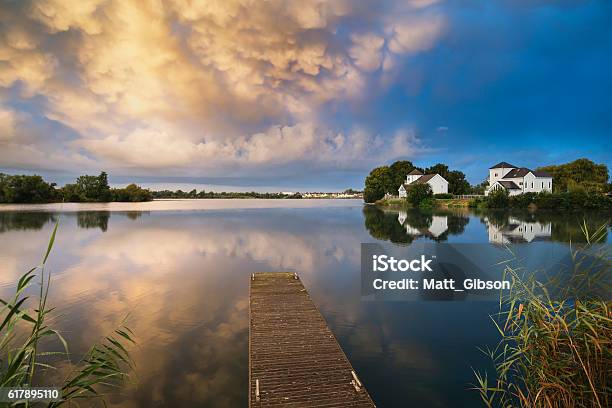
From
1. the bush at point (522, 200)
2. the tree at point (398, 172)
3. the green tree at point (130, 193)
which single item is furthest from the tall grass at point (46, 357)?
the green tree at point (130, 193)

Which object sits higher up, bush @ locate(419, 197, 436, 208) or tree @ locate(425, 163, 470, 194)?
tree @ locate(425, 163, 470, 194)

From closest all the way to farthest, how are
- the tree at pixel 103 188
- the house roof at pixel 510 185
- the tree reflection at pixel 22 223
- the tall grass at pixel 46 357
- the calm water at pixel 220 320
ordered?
1. the tall grass at pixel 46 357
2. the calm water at pixel 220 320
3. the tree reflection at pixel 22 223
4. the house roof at pixel 510 185
5. the tree at pixel 103 188

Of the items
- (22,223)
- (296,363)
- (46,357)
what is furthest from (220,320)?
(22,223)

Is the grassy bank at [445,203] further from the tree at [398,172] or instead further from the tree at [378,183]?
the tree at [378,183]

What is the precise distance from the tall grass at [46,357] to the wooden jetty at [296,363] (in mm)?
2249

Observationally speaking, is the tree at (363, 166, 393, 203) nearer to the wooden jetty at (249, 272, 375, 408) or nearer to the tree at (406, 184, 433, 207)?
the tree at (406, 184, 433, 207)

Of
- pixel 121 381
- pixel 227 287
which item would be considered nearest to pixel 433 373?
pixel 121 381

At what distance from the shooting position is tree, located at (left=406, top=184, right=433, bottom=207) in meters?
68.9

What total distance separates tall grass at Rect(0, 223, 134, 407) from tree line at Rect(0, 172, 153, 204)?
65.8m

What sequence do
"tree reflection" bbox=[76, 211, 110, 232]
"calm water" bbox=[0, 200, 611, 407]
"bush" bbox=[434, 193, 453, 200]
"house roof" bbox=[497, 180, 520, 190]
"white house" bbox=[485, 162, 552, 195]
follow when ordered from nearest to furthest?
"calm water" bbox=[0, 200, 611, 407]
"tree reflection" bbox=[76, 211, 110, 232]
"house roof" bbox=[497, 180, 520, 190]
"white house" bbox=[485, 162, 552, 195]
"bush" bbox=[434, 193, 453, 200]

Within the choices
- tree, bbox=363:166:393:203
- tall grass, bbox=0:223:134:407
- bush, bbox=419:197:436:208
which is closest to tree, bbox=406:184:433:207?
bush, bbox=419:197:436:208

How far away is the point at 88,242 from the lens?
24844 mm

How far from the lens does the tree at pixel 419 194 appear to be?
68875mm

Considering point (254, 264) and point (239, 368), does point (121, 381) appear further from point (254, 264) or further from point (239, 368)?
point (254, 264)
